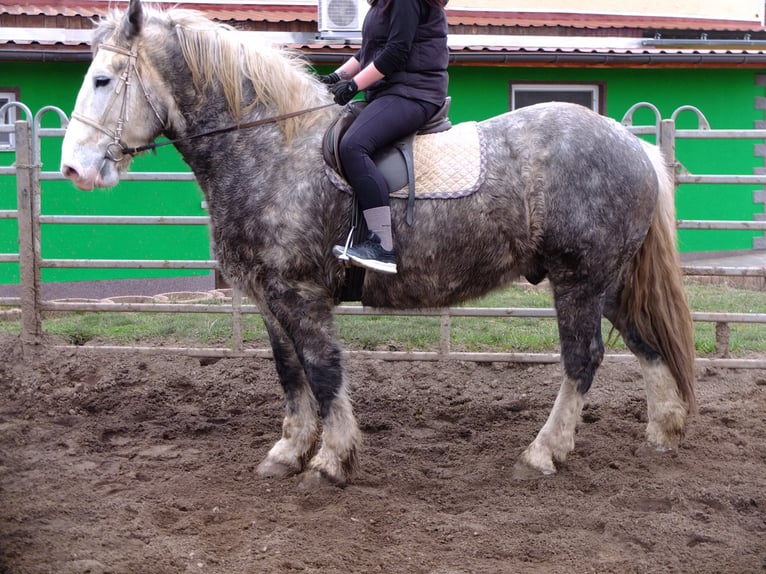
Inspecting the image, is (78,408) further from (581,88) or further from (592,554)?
(581,88)

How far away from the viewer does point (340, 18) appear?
11414 millimetres

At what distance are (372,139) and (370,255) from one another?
0.58 m

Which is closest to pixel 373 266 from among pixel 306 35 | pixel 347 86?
pixel 347 86

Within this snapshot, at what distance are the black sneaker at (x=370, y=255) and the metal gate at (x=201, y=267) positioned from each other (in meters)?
2.15

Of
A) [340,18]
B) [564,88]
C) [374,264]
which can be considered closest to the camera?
[374,264]

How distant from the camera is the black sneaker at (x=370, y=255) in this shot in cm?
424

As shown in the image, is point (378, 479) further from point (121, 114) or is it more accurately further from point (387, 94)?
point (121, 114)

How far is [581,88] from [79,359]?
8537 millimetres

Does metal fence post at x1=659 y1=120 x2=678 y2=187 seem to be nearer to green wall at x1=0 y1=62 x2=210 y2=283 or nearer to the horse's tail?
the horse's tail

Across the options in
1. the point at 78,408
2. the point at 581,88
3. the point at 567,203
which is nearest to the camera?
the point at 567,203

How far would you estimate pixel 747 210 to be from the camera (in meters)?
12.8

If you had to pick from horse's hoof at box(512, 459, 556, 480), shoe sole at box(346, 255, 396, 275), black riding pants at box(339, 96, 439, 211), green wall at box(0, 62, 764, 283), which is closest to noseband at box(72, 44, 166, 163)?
black riding pants at box(339, 96, 439, 211)

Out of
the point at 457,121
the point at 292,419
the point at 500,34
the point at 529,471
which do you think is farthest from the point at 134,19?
the point at 500,34

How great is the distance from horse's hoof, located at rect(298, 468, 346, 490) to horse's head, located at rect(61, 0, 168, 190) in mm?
1814
